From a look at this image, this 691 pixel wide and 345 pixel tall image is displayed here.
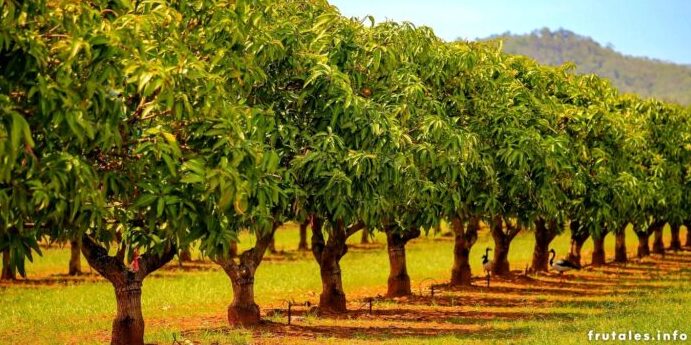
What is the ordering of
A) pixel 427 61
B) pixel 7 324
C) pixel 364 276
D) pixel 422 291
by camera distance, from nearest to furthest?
pixel 427 61 < pixel 7 324 < pixel 422 291 < pixel 364 276

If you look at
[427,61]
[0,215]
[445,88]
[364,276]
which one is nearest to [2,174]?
[0,215]

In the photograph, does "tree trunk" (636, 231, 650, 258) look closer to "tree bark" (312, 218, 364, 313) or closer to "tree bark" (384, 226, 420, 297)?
"tree bark" (384, 226, 420, 297)

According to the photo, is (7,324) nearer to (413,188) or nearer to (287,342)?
(287,342)

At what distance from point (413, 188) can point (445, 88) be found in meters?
6.24

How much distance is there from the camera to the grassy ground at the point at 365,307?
26500 millimetres

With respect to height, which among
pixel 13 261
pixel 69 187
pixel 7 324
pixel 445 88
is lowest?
pixel 7 324

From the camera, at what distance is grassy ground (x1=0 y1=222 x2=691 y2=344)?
2650 cm

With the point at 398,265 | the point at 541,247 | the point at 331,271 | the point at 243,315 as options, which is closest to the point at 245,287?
the point at 243,315

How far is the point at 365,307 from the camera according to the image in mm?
34719

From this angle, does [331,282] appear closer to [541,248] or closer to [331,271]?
[331,271]

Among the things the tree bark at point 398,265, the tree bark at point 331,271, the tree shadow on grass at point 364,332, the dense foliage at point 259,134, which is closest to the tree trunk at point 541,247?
the dense foliage at point 259,134

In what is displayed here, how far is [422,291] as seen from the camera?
139ft

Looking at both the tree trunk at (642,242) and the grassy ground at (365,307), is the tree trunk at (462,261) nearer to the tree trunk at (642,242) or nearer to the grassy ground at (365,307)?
the grassy ground at (365,307)

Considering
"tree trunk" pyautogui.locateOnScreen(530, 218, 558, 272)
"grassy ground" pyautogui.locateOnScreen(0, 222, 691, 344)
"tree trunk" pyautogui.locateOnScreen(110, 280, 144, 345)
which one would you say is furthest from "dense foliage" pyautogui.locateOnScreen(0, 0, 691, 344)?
"tree trunk" pyautogui.locateOnScreen(530, 218, 558, 272)
